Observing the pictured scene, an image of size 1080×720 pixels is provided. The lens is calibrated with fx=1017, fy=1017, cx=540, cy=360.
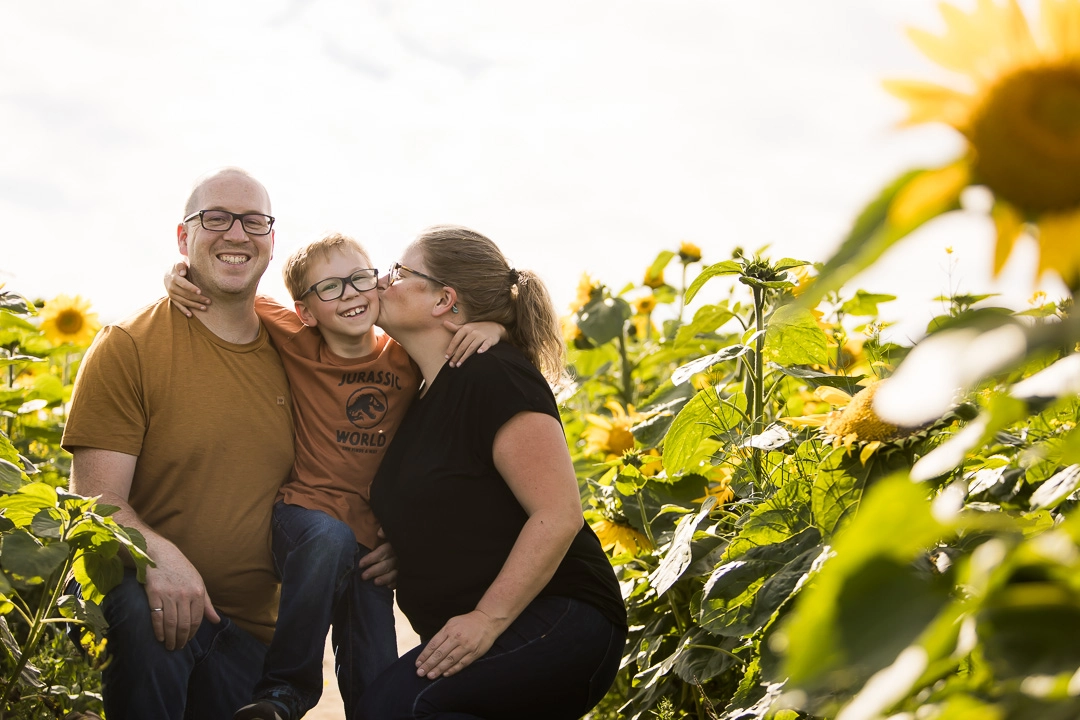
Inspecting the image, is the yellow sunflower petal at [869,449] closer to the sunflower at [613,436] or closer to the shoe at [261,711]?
the shoe at [261,711]

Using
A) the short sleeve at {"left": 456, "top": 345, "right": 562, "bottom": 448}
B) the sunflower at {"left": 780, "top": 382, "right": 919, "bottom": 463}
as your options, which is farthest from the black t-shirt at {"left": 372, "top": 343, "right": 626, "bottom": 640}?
the sunflower at {"left": 780, "top": 382, "right": 919, "bottom": 463}

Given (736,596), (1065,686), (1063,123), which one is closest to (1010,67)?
(1063,123)

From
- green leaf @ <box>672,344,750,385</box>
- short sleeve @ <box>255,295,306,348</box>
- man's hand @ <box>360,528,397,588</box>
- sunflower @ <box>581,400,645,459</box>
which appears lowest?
man's hand @ <box>360,528,397,588</box>

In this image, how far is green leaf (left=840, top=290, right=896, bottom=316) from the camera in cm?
319

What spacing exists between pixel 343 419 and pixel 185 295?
0.60 metres

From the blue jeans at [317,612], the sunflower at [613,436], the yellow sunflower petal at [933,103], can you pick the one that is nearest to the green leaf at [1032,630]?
the yellow sunflower petal at [933,103]

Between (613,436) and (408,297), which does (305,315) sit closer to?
(408,297)

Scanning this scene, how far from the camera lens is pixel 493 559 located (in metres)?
2.45

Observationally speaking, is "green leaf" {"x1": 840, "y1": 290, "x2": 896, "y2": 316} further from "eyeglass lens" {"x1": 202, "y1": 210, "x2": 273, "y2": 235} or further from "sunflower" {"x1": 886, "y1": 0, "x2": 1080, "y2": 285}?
"sunflower" {"x1": 886, "y1": 0, "x2": 1080, "y2": 285}

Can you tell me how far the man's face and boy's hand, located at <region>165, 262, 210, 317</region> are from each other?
0.04m

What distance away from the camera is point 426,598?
8.23 feet

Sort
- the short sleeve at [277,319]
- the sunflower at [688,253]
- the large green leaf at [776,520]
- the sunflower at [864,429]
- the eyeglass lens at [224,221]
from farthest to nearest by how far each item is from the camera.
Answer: the sunflower at [688,253], the short sleeve at [277,319], the eyeglass lens at [224,221], the large green leaf at [776,520], the sunflower at [864,429]

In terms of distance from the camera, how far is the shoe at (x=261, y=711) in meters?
2.43

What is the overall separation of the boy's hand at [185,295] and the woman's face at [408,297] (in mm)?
557
